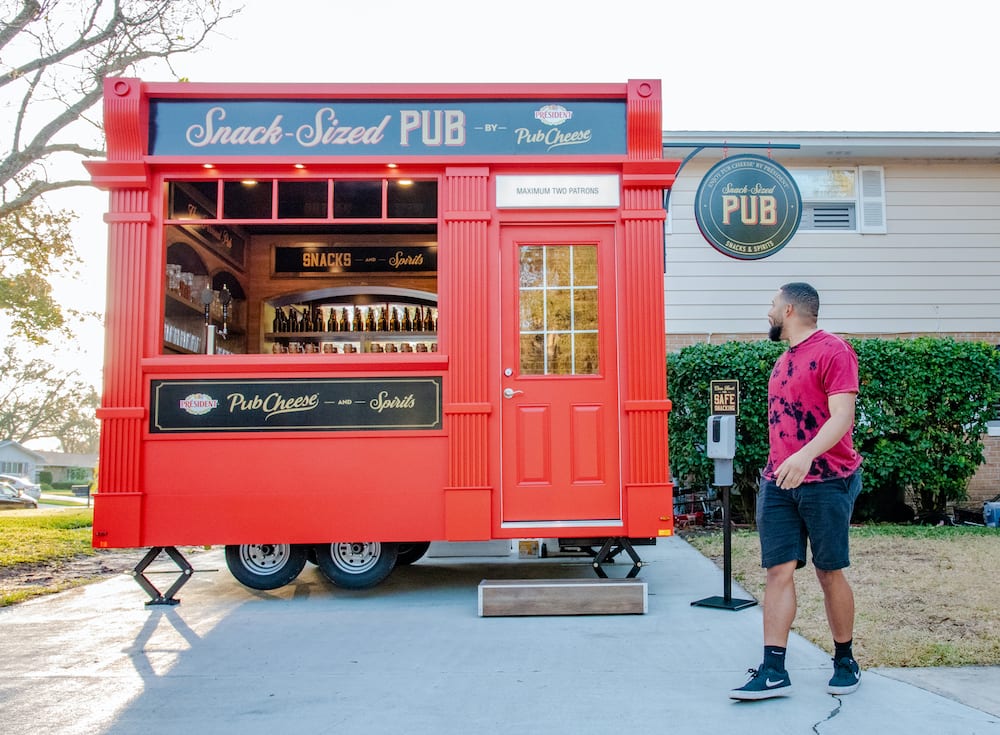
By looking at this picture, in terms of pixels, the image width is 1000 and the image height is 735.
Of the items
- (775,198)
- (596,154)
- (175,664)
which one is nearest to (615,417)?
(596,154)

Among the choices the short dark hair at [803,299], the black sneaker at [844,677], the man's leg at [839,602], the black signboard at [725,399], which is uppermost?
the short dark hair at [803,299]

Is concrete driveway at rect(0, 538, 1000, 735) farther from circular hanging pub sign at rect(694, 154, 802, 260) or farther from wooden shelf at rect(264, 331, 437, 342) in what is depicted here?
circular hanging pub sign at rect(694, 154, 802, 260)

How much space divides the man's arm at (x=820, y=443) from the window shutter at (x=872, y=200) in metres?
8.76

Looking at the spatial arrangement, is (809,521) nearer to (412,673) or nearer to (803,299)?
(803,299)

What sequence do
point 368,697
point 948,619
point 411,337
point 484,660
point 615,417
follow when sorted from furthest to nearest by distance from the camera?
point 411,337 → point 615,417 → point 948,619 → point 484,660 → point 368,697

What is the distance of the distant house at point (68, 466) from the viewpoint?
247ft

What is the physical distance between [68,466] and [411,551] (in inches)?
3465

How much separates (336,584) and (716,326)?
22.5 ft

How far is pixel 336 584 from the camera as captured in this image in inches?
236

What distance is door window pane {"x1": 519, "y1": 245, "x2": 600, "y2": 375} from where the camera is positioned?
5867mm

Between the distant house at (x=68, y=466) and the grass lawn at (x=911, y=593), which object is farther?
the distant house at (x=68, y=466)

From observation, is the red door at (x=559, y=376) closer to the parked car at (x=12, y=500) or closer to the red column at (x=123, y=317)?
the red column at (x=123, y=317)

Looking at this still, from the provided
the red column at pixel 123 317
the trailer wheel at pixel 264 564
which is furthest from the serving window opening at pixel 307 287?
the trailer wheel at pixel 264 564

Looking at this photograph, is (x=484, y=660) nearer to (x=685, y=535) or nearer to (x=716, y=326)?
→ (x=685, y=535)
